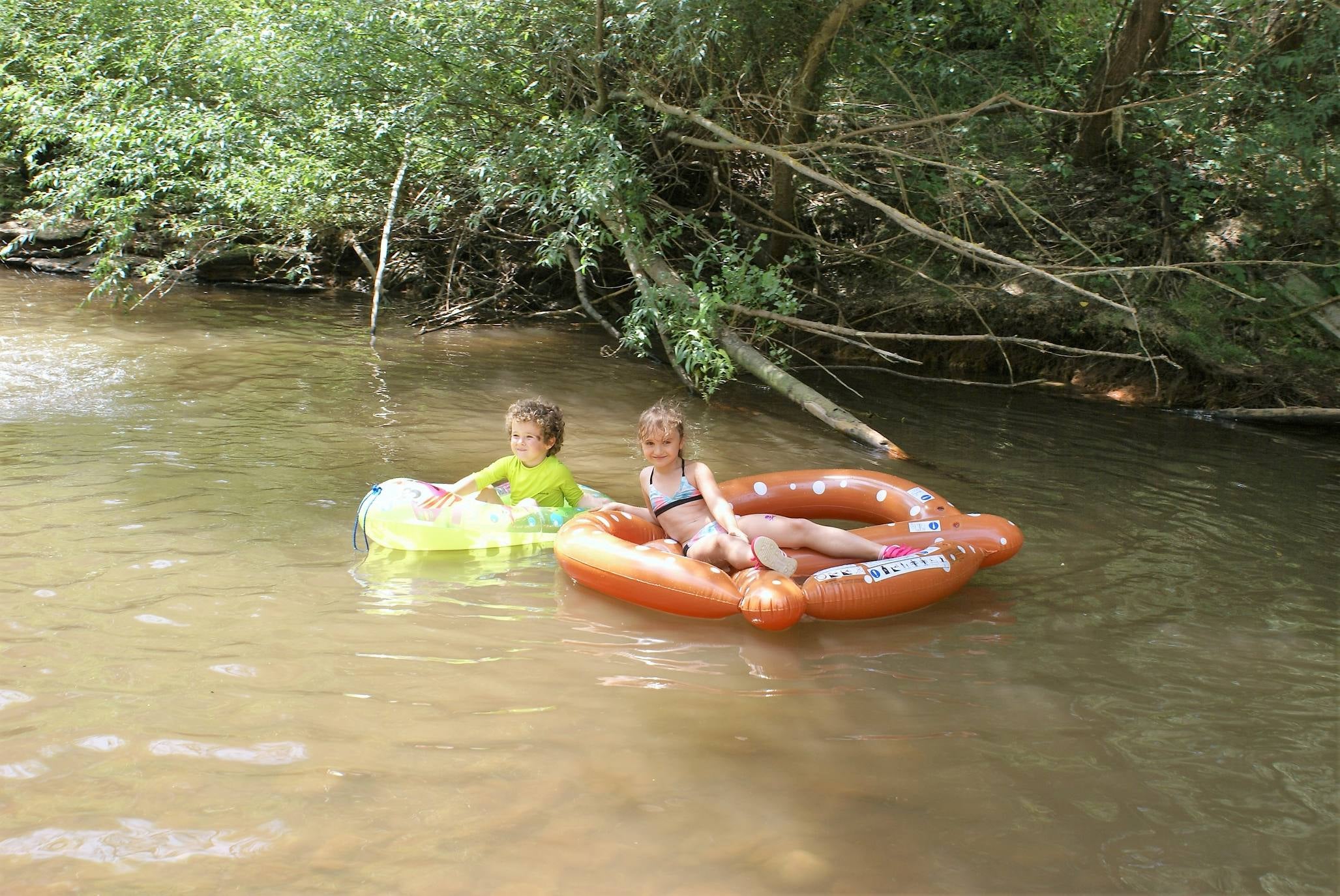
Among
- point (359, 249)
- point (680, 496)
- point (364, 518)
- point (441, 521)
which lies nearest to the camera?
point (364, 518)

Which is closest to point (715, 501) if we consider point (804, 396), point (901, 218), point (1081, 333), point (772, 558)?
point (772, 558)

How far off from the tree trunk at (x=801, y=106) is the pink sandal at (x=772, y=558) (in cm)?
430

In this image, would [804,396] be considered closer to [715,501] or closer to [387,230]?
[715,501]

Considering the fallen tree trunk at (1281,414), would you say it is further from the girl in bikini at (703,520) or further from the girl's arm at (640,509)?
the girl's arm at (640,509)

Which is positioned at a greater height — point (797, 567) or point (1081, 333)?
point (1081, 333)

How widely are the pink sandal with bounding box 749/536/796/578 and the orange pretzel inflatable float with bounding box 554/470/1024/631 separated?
0.05 metres

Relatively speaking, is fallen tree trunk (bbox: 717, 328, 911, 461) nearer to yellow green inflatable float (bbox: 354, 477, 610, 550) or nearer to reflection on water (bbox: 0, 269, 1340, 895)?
reflection on water (bbox: 0, 269, 1340, 895)

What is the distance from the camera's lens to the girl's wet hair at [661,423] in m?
4.80

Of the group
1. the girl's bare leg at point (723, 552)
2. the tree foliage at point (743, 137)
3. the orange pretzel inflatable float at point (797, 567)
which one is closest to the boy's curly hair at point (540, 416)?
the orange pretzel inflatable float at point (797, 567)

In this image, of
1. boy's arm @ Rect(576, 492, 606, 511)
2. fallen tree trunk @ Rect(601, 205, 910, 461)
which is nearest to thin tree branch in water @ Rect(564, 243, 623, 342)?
fallen tree trunk @ Rect(601, 205, 910, 461)

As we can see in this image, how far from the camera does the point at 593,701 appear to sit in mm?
3387

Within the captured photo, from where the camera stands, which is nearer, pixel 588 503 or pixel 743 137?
pixel 588 503

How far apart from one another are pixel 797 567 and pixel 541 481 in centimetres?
137

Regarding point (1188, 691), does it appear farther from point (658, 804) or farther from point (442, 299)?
point (442, 299)
